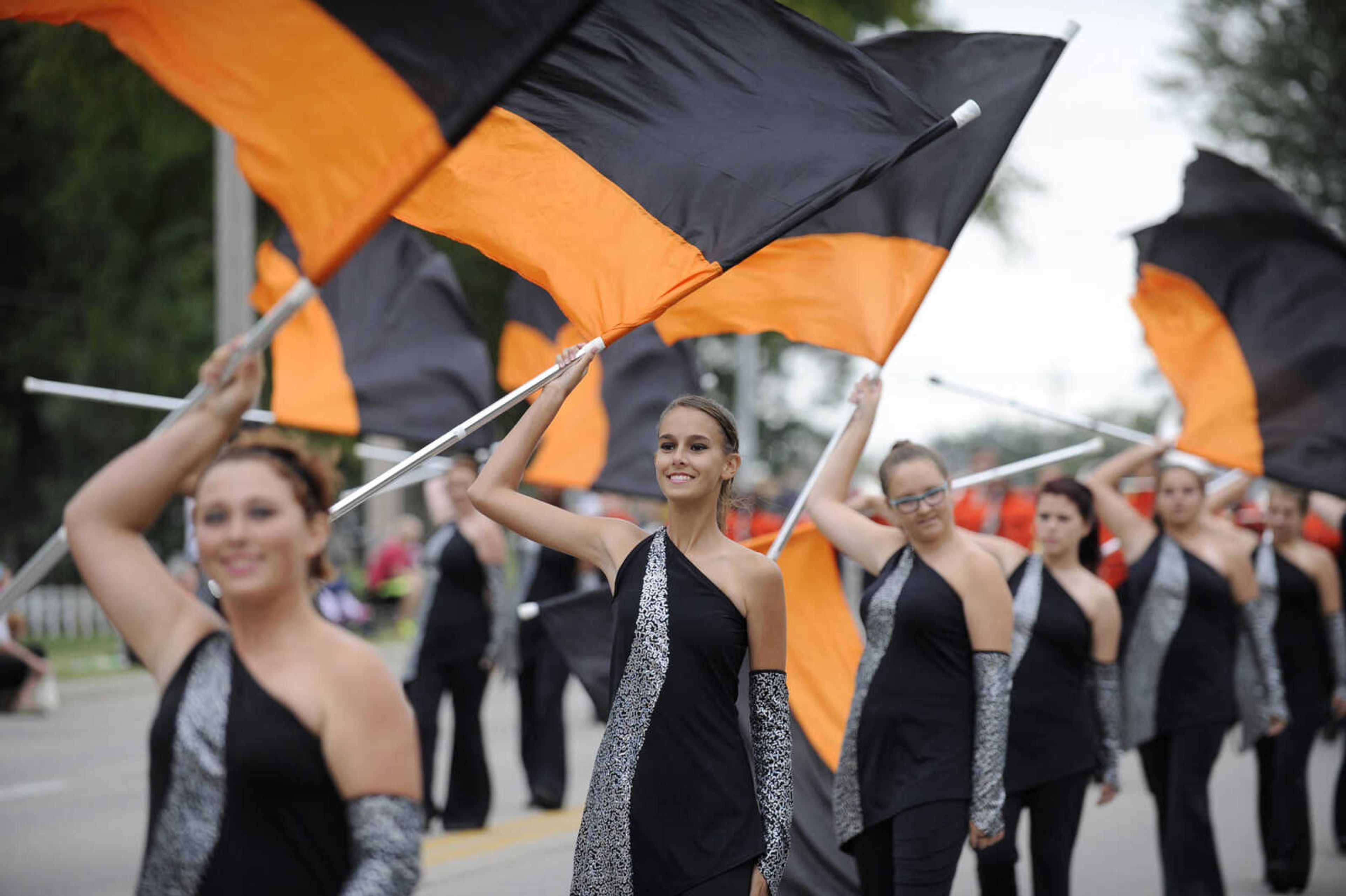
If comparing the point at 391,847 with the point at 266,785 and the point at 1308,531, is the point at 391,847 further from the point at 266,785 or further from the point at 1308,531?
the point at 1308,531

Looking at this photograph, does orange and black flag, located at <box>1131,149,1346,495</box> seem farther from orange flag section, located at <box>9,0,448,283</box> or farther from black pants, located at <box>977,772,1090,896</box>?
orange flag section, located at <box>9,0,448,283</box>

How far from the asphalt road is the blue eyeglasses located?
3316mm

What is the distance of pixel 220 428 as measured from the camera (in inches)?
111

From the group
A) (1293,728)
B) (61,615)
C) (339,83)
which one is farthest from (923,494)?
(61,615)

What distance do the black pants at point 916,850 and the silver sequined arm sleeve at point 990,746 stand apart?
0.07m

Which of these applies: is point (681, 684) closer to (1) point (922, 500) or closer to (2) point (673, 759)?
(2) point (673, 759)

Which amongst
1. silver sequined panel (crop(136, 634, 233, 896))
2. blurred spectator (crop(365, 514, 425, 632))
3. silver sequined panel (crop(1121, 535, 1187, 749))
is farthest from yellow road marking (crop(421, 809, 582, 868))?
blurred spectator (crop(365, 514, 425, 632))

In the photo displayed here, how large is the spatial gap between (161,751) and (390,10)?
1.70m

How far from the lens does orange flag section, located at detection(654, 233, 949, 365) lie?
6.03 m

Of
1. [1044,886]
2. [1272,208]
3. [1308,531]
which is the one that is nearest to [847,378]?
[1308,531]

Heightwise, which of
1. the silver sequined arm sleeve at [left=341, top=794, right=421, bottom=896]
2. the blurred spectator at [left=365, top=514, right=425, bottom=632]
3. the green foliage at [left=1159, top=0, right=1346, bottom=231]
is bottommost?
the silver sequined arm sleeve at [left=341, top=794, right=421, bottom=896]

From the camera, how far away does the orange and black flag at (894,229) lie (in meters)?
6.01

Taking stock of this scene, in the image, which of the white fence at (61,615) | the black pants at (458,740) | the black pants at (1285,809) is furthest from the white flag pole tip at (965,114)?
the white fence at (61,615)

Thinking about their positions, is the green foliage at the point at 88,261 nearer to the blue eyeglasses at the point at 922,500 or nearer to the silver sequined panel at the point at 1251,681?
the silver sequined panel at the point at 1251,681
